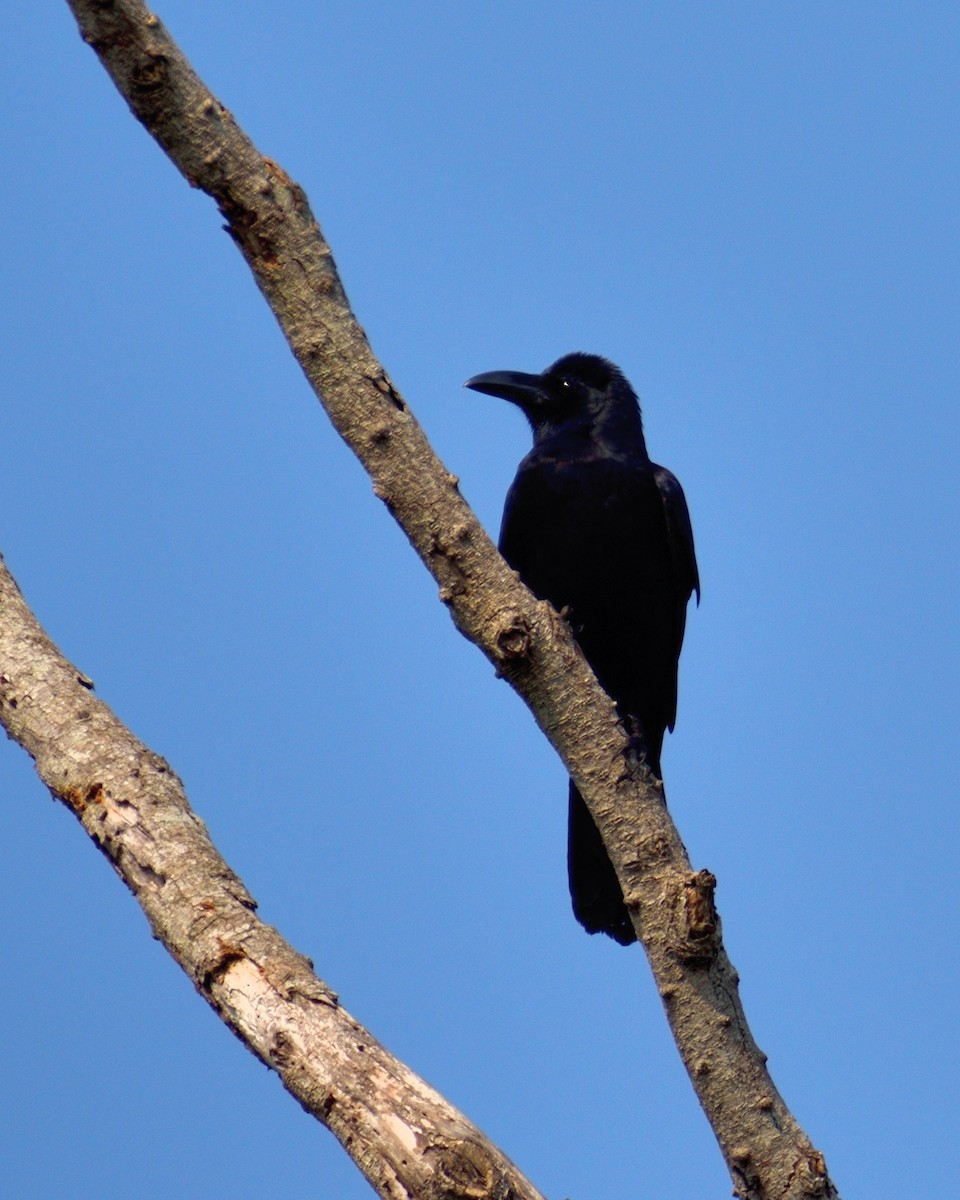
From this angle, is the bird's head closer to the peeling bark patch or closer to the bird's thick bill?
the bird's thick bill

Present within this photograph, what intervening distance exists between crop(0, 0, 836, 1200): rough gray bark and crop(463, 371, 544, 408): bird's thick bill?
344cm

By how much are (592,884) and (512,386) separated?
276 centimetres

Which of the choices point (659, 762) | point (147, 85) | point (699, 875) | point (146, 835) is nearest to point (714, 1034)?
point (699, 875)

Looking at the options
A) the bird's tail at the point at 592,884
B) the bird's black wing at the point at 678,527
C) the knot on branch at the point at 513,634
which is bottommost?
the knot on branch at the point at 513,634

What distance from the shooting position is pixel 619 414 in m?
7.48

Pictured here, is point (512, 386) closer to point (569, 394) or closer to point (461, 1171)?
point (569, 394)

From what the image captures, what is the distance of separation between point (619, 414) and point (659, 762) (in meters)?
1.80

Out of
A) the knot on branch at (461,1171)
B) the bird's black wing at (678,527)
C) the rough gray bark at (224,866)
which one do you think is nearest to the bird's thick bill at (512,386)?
the bird's black wing at (678,527)

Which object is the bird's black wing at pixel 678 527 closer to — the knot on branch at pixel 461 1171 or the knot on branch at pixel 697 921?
the knot on branch at pixel 697 921

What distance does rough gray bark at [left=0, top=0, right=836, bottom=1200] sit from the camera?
3.50 metres

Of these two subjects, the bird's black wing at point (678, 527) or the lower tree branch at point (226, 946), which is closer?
the lower tree branch at point (226, 946)

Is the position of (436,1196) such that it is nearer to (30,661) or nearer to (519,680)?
(519,680)

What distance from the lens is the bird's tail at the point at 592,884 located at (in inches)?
233

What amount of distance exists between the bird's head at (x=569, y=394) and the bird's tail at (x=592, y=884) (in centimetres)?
208
